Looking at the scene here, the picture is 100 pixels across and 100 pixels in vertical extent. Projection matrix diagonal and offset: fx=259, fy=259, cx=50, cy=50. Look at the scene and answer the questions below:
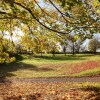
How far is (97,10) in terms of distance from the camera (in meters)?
11.5

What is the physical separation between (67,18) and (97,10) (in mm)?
1661

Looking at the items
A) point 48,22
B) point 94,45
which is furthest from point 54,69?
point 94,45

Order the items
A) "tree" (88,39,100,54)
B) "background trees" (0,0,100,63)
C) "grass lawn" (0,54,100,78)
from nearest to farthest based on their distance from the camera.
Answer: "background trees" (0,0,100,63) → "grass lawn" (0,54,100,78) → "tree" (88,39,100,54)

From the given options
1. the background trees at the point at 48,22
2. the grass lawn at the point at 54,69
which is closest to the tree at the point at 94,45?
the grass lawn at the point at 54,69

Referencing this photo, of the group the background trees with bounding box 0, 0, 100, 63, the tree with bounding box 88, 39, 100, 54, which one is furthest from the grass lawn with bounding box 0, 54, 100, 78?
the tree with bounding box 88, 39, 100, 54

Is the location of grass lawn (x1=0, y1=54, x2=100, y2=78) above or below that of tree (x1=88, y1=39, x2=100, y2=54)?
below

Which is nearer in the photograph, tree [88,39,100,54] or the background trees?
the background trees

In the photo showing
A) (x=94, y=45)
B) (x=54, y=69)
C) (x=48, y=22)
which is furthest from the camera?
(x=94, y=45)

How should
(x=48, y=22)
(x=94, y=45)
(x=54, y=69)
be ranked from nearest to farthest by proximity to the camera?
(x=48, y=22) < (x=54, y=69) < (x=94, y=45)

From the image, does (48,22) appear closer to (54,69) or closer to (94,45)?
(54,69)

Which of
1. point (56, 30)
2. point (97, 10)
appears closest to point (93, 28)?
point (97, 10)

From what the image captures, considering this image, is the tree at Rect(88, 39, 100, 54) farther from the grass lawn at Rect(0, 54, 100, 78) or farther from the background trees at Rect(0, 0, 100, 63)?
the background trees at Rect(0, 0, 100, 63)

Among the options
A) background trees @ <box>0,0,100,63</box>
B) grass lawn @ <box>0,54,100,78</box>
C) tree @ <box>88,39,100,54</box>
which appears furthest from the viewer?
tree @ <box>88,39,100,54</box>

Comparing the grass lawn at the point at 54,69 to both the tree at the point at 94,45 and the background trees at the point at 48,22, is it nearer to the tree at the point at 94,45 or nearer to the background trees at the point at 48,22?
the background trees at the point at 48,22
